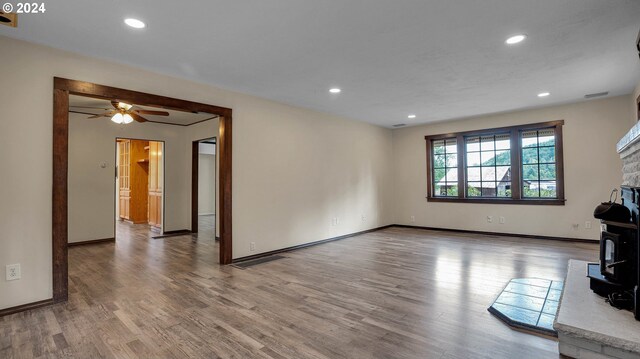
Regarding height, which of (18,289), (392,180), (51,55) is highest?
(51,55)

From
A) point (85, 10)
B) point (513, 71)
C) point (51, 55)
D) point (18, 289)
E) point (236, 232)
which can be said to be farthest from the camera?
point (236, 232)

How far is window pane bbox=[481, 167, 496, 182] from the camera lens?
6625mm

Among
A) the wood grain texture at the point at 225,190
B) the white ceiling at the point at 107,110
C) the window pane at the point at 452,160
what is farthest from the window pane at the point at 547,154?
the white ceiling at the point at 107,110

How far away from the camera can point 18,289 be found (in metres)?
2.85

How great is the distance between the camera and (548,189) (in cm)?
596

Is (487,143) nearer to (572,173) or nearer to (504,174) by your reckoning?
(504,174)

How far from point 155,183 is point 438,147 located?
7.09 metres

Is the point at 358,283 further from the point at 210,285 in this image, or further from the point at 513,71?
the point at 513,71

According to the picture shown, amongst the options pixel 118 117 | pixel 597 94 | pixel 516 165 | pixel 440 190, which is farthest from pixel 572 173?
pixel 118 117

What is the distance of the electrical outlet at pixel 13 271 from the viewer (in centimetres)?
282

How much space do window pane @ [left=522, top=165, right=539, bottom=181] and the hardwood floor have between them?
157 cm

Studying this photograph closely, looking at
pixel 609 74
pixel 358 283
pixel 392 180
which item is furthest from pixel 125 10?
pixel 392 180

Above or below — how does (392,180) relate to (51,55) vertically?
below

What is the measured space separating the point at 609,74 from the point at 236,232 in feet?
17.8
